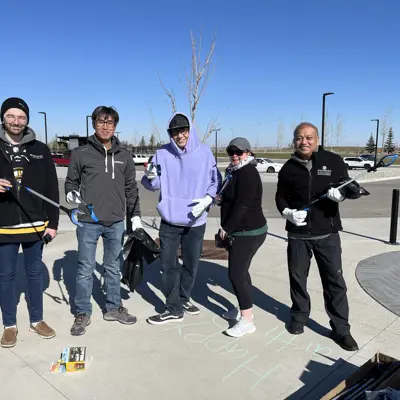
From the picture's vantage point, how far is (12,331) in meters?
3.22

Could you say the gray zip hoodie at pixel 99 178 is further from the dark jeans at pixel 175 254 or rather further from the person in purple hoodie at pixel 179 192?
the dark jeans at pixel 175 254

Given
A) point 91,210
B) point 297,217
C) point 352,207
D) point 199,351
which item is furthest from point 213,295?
point 352,207

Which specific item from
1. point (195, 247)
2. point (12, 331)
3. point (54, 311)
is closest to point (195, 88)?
point (195, 247)

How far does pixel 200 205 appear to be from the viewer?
11.2 feet

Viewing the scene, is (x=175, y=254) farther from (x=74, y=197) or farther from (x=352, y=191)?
(x=352, y=191)

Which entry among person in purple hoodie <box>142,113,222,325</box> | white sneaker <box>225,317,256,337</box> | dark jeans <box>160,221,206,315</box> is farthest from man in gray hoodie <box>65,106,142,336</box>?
white sneaker <box>225,317,256,337</box>

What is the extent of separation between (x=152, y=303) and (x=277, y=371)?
174 centimetres

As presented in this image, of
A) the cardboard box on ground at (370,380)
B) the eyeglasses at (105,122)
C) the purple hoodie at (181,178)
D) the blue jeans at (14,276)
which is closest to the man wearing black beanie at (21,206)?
the blue jeans at (14,276)

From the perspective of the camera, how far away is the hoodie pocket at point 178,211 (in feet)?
11.4

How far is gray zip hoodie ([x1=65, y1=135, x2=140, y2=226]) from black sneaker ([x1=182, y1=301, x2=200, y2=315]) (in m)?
1.17

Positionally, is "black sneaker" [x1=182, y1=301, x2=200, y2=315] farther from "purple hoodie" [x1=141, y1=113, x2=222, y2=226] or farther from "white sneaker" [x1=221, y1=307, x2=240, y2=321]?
"purple hoodie" [x1=141, y1=113, x2=222, y2=226]

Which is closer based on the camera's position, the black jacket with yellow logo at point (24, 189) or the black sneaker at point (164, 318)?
the black jacket with yellow logo at point (24, 189)

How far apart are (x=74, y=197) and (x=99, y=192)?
221 mm

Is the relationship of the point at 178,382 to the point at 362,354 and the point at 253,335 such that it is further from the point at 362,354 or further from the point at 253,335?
the point at 362,354
